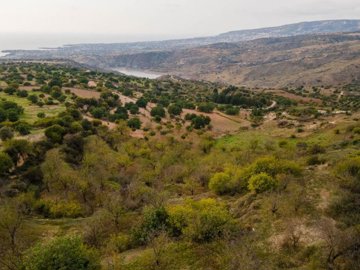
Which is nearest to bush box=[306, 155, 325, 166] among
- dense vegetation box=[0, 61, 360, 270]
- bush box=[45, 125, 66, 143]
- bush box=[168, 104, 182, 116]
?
dense vegetation box=[0, 61, 360, 270]

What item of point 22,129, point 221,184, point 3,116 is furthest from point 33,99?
point 221,184

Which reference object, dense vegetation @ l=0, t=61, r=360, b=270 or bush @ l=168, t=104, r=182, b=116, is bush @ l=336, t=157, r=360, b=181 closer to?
dense vegetation @ l=0, t=61, r=360, b=270

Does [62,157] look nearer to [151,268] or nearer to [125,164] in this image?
[125,164]

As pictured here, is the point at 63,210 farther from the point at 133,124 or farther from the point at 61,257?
the point at 133,124

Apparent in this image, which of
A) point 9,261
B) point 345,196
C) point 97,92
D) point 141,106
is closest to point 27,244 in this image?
point 9,261

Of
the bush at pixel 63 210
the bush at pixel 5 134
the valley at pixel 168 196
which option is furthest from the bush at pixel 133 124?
the bush at pixel 63 210
